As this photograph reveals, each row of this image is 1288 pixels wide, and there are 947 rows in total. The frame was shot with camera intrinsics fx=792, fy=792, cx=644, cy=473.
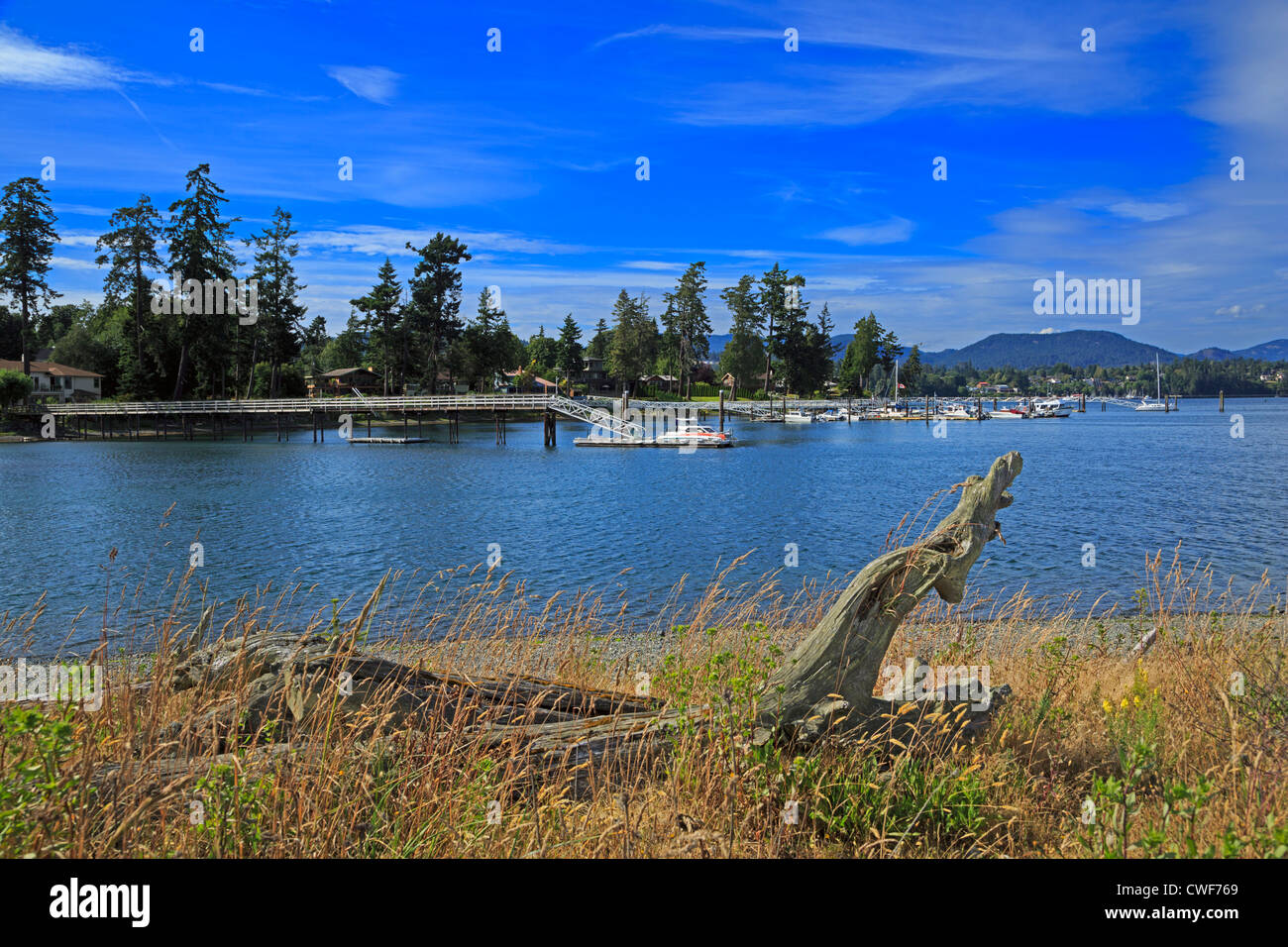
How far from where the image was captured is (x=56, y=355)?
300 feet

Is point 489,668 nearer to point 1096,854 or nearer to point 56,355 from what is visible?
point 1096,854

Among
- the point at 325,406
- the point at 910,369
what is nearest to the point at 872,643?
the point at 325,406

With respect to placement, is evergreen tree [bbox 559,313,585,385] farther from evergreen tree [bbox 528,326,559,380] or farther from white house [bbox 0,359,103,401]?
white house [bbox 0,359,103,401]

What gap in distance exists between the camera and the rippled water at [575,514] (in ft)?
68.0

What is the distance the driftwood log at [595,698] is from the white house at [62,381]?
95.2m

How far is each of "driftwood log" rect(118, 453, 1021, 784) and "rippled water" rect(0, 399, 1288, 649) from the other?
11881mm

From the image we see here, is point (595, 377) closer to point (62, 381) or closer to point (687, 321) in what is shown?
point (687, 321)

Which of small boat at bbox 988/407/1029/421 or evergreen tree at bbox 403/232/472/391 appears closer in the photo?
evergreen tree at bbox 403/232/472/391

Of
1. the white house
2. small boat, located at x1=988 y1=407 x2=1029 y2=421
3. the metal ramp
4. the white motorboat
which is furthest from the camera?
the white motorboat

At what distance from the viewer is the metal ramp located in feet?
233

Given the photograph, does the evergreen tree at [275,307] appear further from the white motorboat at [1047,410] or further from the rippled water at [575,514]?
the white motorboat at [1047,410]

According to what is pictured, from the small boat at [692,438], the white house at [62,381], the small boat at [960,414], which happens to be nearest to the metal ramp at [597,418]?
the small boat at [692,438]

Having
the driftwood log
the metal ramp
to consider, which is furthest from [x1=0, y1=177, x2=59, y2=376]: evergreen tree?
the driftwood log

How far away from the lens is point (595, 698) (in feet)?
17.0
